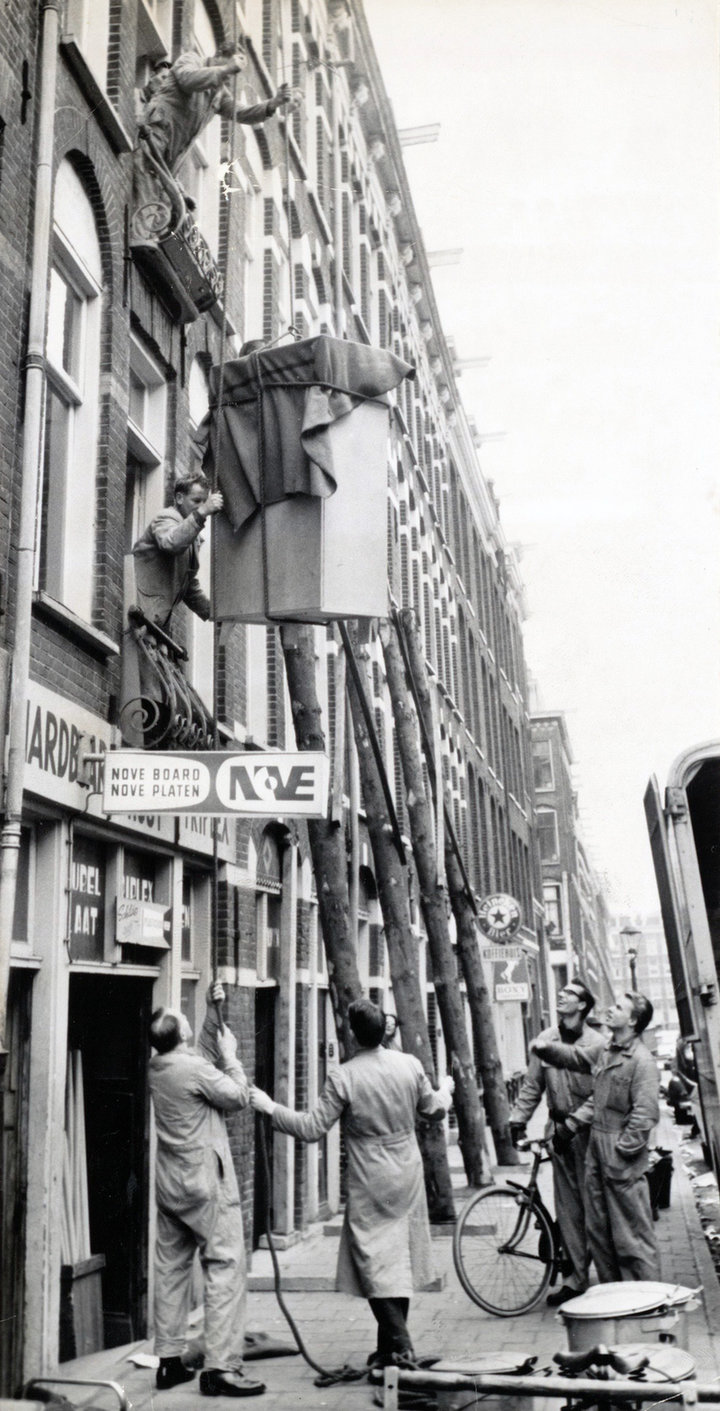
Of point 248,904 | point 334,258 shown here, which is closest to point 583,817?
point 334,258

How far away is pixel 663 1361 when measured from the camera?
5.00m

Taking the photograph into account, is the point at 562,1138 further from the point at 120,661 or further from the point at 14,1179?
the point at 120,661

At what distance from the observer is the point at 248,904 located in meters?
10.9

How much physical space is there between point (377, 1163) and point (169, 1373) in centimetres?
146

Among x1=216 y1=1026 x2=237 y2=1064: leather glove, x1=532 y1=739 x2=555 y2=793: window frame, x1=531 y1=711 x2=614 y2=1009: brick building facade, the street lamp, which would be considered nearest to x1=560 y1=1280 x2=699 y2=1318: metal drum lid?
x1=216 y1=1026 x2=237 y2=1064: leather glove

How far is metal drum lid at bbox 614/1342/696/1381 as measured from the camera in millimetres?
4926

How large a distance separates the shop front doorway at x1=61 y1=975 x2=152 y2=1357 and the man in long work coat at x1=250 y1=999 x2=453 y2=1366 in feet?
5.65

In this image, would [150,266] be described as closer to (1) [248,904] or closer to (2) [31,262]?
(2) [31,262]

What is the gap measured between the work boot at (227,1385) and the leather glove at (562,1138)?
268 centimetres

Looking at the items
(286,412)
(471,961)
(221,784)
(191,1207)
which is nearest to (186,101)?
(286,412)

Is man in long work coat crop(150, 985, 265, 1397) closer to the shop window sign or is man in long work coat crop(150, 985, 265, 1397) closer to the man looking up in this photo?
the shop window sign

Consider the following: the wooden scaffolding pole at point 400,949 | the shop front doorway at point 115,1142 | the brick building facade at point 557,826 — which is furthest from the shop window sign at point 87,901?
the brick building facade at point 557,826

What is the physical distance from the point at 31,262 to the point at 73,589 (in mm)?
1819

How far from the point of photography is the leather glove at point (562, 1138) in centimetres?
835
